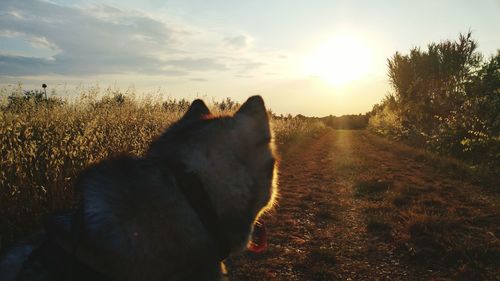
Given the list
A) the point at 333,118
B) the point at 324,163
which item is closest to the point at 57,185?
the point at 324,163

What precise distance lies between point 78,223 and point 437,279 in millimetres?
3608

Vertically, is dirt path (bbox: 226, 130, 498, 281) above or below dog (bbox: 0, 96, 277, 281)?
below

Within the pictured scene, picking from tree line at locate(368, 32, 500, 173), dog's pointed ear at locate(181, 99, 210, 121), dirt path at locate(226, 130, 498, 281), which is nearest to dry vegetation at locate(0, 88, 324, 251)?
dog's pointed ear at locate(181, 99, 210, 121)

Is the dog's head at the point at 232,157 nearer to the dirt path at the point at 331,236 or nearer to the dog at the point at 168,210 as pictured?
the dog at the point at 168,210

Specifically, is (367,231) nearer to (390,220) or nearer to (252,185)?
(390,220)

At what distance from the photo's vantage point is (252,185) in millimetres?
1737

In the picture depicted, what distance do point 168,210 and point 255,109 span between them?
2.02 feet

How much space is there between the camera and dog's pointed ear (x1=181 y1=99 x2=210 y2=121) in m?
1.91

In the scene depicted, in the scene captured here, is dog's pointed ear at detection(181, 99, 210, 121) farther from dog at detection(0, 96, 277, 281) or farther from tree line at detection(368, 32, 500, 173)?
tree line at detection(368, 32, 500, 173)

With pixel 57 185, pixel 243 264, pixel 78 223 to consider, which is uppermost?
pixel 78 223

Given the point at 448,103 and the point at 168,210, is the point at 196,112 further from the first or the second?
the point at 448,103

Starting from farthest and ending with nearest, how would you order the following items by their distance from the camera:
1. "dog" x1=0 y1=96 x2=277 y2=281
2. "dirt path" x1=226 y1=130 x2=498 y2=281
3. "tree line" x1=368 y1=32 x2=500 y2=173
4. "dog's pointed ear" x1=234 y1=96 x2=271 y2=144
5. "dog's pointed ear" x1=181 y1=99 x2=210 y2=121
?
1. "tree line" x1=368 y1=32 x2=500 y2=173
2. "dirt path" x1=226 y1=130 x2=498 y2=281
3. "dog's pointed ear" x1=181 y1=99 x2=210 y2=121
4. "dog's pointed ear" x1=234 y1=96 x2=271 y2=144
5. "dog" x1=0 y1=96 x2=277 y2=281

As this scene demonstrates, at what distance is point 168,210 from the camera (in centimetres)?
153

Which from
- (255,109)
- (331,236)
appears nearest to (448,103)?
(331,236)
